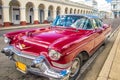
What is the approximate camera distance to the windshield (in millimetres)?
5433

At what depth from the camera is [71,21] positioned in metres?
5.59

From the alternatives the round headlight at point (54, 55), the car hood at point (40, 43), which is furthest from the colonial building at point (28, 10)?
the round headlight at point (54, 55)

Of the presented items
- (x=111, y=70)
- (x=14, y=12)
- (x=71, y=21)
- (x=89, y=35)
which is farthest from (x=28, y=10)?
(x=111, y=70)

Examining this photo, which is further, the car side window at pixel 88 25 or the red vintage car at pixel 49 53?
the car side window at pixel 88 25

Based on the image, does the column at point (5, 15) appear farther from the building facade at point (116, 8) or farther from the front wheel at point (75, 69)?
the building facade at point (116, 8)

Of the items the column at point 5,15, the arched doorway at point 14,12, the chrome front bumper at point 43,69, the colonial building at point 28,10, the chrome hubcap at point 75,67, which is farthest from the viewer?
the arched doorway at point 14,12

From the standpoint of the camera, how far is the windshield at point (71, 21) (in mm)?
5433

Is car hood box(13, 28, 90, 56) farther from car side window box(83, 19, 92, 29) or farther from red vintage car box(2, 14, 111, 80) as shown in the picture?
car side window box(83, 19, 92, 29)

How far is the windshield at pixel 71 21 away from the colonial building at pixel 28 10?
19196 millimetres

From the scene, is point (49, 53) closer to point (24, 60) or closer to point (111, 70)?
point (24, 60)

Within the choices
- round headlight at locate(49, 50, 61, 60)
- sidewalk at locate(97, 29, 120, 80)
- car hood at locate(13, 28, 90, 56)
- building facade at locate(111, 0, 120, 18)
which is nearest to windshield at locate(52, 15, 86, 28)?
car hood at locate(13, 28, 90, 56)

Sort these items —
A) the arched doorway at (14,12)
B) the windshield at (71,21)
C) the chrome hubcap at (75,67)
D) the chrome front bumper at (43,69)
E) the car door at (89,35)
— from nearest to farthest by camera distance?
the chrome front bumper at (43,69) → the chrome hubcap at (75,67) → the car door at (89,35) → the windshield at (71,21) → the arched doorway at (14,12)

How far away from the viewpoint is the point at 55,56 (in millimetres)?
3562

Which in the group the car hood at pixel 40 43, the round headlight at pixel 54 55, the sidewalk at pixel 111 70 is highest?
the car hood at pixel 40 43
